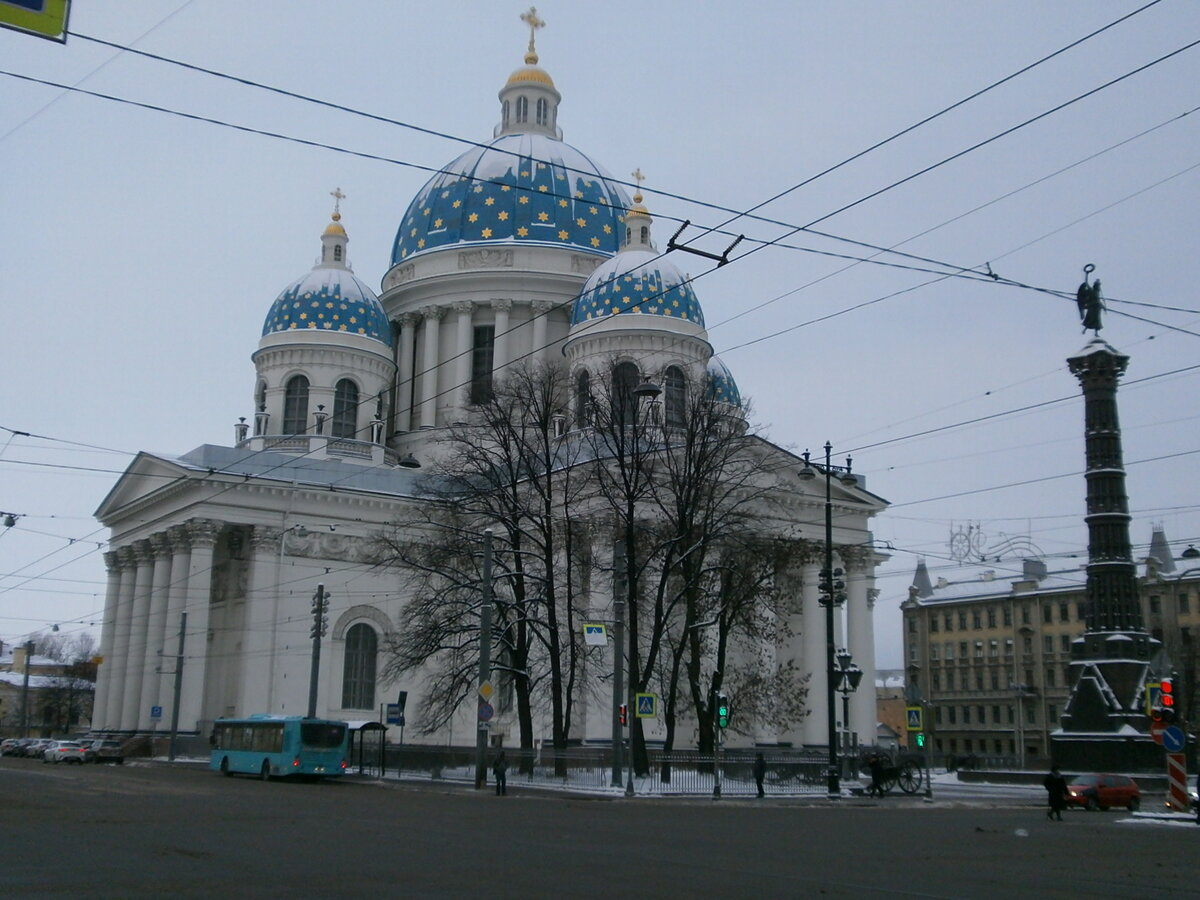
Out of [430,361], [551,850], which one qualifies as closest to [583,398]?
[430,361]

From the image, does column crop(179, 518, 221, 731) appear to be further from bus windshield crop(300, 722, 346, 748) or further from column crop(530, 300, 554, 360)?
column crop(530, 300, 554, 360)

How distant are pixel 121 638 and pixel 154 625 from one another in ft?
16.0

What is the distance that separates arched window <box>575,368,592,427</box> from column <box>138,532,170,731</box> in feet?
60.9

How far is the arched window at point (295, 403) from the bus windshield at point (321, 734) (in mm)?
23827

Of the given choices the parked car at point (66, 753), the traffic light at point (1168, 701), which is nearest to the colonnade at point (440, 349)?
the parked car at point (66, 753)

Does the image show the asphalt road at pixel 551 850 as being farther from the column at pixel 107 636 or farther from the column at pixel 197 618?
the column at pixel 107 636

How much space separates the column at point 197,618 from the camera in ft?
179

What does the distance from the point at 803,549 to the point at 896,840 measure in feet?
87.0

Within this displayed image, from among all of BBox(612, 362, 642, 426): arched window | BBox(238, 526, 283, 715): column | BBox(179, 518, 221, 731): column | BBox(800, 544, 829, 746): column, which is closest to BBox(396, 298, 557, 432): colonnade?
BBox(238, 526, 283, 715): column

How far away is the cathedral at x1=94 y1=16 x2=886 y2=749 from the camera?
54.5 meters

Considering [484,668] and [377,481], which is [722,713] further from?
[377,481]

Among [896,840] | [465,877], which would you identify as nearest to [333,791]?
[896,840]

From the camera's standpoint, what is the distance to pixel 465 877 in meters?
13.6

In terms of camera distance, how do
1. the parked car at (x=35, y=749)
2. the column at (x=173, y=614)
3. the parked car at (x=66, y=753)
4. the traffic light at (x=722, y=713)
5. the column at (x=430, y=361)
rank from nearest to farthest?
1. the traffic light at (x=722, y=713)
2. the parked car at (x=66, y=753)
3. the column at (x=173, y=614)
4. the parked car at (x=35, y=749)
5. the column at (x=430, y=361)
